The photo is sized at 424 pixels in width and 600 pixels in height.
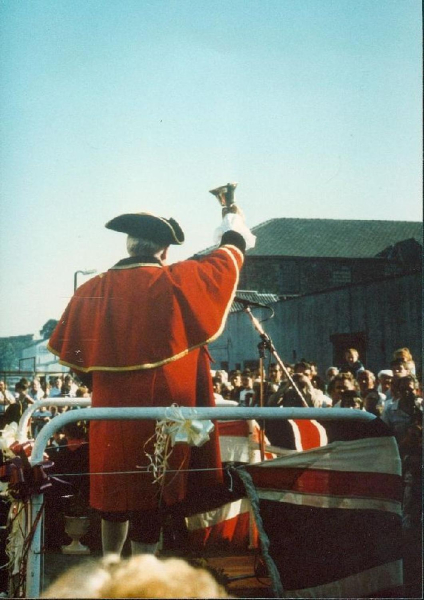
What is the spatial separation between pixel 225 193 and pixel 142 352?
→ 0.72 meters

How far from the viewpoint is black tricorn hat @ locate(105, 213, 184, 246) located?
2.92 meters

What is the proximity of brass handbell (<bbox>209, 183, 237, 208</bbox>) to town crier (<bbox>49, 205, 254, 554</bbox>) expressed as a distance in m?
0.17

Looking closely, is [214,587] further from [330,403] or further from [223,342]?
[330,403]

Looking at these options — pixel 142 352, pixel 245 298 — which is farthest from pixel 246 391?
pixel 142 352

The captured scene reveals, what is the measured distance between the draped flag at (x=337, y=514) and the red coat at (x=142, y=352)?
16.5 inches

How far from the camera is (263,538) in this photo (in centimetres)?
234

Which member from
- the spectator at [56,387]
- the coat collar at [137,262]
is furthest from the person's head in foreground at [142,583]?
the spectator at [56,387]

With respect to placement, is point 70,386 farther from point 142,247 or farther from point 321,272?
point 321,272

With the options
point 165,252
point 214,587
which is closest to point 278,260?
point 165,252

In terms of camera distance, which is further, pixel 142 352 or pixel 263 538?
pixel 142 352

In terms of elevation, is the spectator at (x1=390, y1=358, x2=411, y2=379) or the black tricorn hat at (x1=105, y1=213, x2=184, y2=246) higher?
the black tricorn hat at (x1=105, y1=213, x2=184, y2=246)

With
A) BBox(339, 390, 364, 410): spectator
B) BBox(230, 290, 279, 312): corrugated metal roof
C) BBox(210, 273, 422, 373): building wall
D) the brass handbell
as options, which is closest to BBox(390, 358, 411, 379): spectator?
BBox(339, 390, 364, 410): spectator

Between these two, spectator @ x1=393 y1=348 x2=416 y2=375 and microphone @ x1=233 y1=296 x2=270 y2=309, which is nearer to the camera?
microphone @ x1=233 y1=296 x2=270 y2=309

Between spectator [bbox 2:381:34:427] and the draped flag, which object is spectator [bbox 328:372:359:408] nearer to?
spectator [bbox 2:381:34:427]
